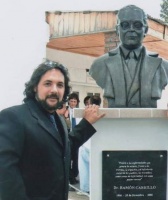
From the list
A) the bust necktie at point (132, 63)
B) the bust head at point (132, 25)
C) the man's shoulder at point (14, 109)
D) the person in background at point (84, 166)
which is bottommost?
the person in background at point (84, 166)

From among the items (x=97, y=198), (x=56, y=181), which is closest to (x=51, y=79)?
(x=56, y=181)

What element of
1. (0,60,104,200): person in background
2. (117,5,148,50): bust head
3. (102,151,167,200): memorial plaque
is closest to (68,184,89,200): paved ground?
(102,151,167,200): memorial plaque

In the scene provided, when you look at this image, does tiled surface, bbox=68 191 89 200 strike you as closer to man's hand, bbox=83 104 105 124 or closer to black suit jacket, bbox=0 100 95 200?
man's hand, bbox=83 104 105 124

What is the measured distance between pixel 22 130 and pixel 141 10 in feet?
5.46

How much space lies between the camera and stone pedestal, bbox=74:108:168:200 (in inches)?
146

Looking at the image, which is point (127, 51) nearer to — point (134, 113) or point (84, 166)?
point (134, 113)

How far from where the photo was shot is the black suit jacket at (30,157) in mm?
2537

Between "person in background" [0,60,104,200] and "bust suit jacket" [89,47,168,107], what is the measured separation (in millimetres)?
913

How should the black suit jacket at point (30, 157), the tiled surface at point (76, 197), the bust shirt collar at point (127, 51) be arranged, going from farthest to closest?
the tiled surface at point (76, 197) < the bust shirt collar at point (127, 51) < the black suit jacket at point (30, 157)

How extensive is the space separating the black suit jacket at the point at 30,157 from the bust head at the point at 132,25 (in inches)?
49.5

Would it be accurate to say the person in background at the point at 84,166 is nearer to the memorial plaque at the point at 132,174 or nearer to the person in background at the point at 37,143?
the memorial plaque at the point at 132,174

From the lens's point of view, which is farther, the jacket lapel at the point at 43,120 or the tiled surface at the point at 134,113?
the tiled surface at the point at 134,113

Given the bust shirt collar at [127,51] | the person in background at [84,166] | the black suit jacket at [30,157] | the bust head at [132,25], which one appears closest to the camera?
the black suit jacket at [30,157]

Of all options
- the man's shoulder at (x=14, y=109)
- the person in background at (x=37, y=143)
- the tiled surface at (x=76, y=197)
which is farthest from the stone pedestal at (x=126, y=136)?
the tiled surface at (x=76, y=197)
